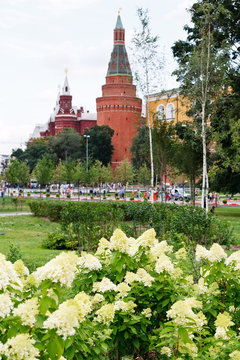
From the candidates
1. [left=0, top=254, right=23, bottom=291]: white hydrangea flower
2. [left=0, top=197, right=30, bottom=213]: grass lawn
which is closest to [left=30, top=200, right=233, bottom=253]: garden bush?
[left=0, top=254, right=23, bottom=291]: white hydrangea flower

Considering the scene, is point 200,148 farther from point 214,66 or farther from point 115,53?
point 115,53

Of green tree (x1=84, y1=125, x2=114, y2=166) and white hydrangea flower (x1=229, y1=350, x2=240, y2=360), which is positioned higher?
green tree (x1=84, y1=125, x2=114, y2=166)

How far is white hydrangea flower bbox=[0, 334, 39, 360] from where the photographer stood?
1.83 m

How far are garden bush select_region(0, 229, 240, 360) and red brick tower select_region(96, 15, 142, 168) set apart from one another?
60167mm

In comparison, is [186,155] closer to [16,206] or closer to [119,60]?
[16,206]

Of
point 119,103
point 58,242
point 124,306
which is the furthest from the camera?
point 119,103

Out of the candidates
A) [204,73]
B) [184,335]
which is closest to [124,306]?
[184,335]

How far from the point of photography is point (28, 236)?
14.4m

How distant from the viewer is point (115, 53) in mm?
64375

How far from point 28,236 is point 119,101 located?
165ft

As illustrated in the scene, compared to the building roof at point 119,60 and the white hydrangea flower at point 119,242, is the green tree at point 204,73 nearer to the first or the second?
the white hydrangea flower at point 119,242

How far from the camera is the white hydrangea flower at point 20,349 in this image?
6.01ft

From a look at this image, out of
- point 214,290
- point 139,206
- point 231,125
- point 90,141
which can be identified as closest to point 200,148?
point 231,125

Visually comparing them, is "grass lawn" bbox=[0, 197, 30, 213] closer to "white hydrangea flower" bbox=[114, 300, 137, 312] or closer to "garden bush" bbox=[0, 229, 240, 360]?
"garden bush" bbox=[0, 229, 240, 360]
